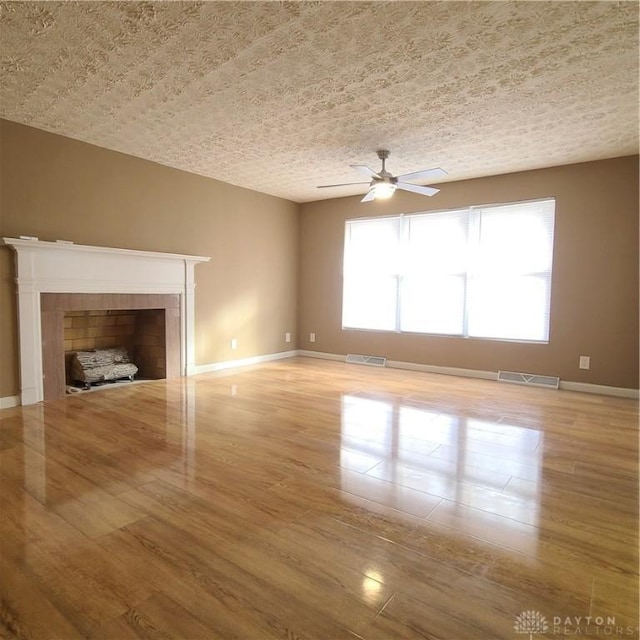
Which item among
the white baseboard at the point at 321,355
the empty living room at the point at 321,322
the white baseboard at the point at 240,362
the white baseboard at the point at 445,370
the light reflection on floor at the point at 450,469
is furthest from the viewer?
the white baseboard at the point at 321,355

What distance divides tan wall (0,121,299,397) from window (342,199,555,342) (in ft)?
3.86

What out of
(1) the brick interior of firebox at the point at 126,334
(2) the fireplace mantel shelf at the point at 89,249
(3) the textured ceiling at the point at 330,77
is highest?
(3) the textured ceiling at the point at 330,77

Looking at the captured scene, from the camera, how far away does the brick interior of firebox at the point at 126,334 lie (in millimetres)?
4535

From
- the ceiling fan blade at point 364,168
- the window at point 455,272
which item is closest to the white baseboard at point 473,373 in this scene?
the window at point 455,272

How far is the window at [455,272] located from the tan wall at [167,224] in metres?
1.18

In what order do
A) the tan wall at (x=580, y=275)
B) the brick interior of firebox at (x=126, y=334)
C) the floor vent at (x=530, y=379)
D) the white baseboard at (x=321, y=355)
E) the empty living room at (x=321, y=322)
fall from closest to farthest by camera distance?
the empty living room at (x=321, y=322) < the tan wall at (x=580, y=275) < the brick interior of firebox at (x=126, y=334) < the floor vent at (x=530, y=379) < the white baseboard at (x=321, y=355)

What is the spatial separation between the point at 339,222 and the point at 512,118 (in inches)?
128

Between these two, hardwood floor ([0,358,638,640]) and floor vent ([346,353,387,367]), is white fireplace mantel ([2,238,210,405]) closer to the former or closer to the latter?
hardwood floor ([0,358,638,640])

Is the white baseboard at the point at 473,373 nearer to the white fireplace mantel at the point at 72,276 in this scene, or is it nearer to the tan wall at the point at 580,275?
the tan wall at the point at 580,275

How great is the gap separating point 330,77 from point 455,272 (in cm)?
327

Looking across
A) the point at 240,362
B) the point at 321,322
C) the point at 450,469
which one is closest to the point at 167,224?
the point at 240,362

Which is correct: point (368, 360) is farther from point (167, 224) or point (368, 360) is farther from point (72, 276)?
point (72, 276)

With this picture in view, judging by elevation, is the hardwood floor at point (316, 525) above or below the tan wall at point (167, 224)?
below

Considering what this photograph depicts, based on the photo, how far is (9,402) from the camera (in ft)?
11.9
